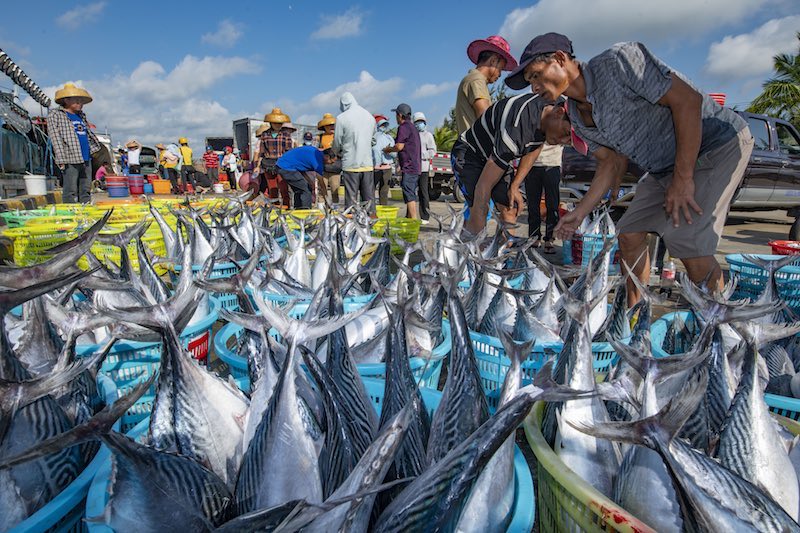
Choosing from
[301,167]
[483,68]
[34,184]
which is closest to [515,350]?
[483,68]

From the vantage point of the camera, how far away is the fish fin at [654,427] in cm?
82

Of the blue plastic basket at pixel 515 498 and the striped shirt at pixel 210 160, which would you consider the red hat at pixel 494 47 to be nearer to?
the blue plastic basket at pixel 515 498

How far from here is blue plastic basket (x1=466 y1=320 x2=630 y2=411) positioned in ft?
5.98

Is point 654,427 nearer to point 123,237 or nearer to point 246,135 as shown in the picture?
point 123,237

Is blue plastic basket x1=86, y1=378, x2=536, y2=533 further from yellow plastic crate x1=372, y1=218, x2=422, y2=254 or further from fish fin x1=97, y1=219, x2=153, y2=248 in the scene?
yellow plastic crate x1=372, y1=218, x2=422, y2=254

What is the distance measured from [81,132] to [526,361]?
23.1ft

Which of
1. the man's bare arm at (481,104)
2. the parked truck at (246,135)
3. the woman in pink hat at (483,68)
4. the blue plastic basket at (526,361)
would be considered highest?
Result: the parked truck at (246,135)

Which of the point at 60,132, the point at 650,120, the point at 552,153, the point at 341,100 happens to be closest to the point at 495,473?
the point at 650,120

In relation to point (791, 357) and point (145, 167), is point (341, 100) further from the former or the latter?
point (145, 167)

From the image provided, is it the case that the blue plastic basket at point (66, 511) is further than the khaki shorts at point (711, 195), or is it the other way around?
the khaki shorts at point (711, 195)

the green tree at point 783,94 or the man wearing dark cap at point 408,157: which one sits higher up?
the green tree at point 783,94

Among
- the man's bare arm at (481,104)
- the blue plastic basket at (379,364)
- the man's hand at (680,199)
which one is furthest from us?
the man's bare arm at (481,104)

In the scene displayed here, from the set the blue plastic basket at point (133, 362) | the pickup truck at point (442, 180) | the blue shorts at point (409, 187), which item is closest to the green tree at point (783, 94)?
the pickup truck at point (442, 180)

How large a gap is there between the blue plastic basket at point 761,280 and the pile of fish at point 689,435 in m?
1.63
